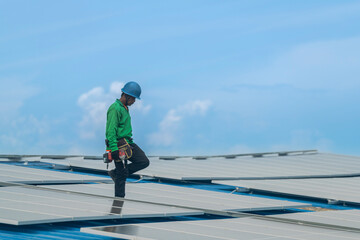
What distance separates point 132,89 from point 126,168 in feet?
5.02

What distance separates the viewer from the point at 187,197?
1196cm

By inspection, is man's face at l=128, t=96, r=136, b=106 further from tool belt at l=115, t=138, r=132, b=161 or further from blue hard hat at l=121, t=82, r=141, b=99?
tool belt at l=115, t=138, r=132, b=161

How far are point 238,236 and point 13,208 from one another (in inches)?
137

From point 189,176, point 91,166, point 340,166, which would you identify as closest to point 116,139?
point 189,176

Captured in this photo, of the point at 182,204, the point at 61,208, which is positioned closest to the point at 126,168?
the point at 182,204

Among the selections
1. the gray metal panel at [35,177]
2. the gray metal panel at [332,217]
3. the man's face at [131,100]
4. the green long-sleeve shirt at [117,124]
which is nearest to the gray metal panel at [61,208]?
the green long-sleeve shirt at [117,124]

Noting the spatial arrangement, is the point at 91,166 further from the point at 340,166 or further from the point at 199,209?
the point at 340,166

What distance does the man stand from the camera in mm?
10859

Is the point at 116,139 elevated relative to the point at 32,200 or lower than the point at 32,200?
elevated

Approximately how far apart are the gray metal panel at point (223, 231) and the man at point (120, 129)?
9.18 feet

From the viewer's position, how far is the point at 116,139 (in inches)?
435

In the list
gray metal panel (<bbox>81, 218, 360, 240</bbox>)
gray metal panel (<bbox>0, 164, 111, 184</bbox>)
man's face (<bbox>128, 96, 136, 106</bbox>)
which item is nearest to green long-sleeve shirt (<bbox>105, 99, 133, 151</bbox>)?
man's face (<bbox>128, 96, 136, 106</bbox>)

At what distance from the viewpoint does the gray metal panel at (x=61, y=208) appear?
329 inches

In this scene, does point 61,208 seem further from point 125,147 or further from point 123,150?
point 125,147
